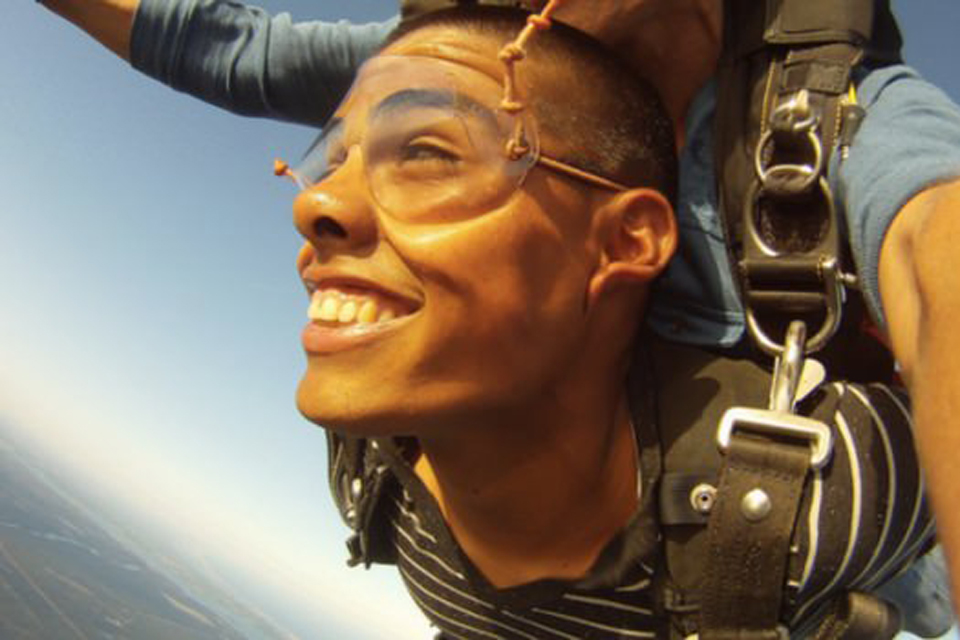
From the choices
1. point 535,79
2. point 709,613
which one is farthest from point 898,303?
point 535,79

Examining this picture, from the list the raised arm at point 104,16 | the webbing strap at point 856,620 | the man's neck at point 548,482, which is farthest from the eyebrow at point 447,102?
the raised arm at point 104,16

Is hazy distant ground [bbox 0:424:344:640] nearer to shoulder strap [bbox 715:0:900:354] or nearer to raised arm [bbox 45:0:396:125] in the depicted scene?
raised arm [bbox 45:0:396:125]

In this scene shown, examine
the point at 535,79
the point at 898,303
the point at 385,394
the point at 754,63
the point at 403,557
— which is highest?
the point at 754,63

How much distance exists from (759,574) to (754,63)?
36.6 inches

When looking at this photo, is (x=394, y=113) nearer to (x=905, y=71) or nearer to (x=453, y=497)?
(x=453, y=497)

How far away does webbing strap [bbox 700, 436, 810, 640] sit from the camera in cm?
110

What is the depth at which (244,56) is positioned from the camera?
216cm

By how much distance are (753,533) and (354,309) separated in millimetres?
764

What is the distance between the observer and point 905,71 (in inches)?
52.2

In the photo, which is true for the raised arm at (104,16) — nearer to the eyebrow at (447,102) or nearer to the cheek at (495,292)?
the eyebrow at (447,102)

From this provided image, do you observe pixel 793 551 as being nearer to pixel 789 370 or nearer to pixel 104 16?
pixel 789 370

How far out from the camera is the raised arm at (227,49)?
6.99 feet

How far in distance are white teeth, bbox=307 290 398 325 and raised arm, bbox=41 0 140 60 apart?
1.36m

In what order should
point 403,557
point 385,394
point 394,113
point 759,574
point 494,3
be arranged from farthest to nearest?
point 403,557, point 494,3, point 394,113, point 385,394, point 759,574
